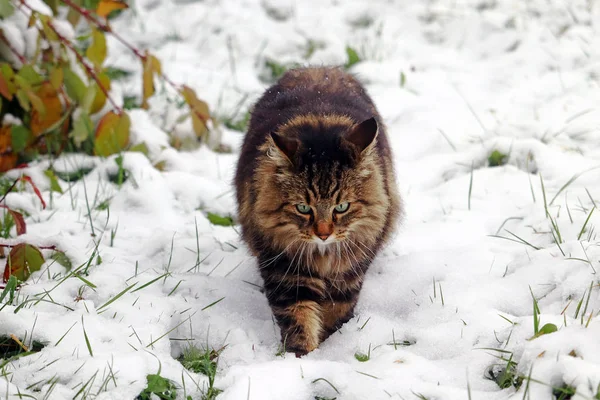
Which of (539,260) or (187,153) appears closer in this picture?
(539,260)

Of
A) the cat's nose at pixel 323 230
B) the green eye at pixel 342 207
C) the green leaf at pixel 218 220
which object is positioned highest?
the green eye at pixel 342 207

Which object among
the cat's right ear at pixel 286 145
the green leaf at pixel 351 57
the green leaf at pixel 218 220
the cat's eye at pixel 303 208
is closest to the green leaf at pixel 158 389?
the cat's eye at pixel 303 208

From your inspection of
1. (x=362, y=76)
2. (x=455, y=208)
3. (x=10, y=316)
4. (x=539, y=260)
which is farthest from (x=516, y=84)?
(x=10, y=316)

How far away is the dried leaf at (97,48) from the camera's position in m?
3.73

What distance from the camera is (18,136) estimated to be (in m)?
3.84

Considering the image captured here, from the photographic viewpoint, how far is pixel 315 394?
92.6 inches

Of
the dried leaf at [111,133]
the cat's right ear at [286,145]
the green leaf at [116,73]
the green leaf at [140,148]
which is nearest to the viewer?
the cat's right ear at [286,145]

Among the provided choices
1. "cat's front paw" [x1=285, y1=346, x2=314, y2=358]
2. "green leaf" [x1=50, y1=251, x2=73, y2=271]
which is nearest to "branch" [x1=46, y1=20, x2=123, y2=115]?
"green leaf" [x1=50, y1=251, x2=73, y2=271]

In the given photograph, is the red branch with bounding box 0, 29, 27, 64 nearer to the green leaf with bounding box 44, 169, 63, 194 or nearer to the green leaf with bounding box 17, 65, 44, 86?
the green leaf with bounding box 17, 65, 44, 86

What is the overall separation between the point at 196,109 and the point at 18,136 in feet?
3.35

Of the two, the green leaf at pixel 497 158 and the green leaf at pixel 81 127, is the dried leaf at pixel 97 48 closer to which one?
the green leaf at pixel 81 127

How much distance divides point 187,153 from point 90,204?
875 millimetres

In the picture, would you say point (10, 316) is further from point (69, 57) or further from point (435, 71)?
point (435, 71)

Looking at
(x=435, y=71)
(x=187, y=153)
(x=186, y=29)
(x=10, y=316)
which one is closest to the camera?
(x=10, y=316)
